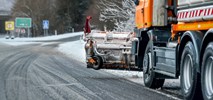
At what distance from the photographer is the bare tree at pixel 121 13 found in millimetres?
28477

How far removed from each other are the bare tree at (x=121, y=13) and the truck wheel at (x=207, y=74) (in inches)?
731

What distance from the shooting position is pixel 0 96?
10688 mm

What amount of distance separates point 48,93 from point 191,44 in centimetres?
344

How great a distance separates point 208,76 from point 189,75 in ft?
3.57

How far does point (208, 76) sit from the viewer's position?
8.54 metres

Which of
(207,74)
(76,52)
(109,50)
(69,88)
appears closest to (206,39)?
(207,74)

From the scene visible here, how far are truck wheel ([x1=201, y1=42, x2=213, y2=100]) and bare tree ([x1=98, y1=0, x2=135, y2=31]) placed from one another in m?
18.6

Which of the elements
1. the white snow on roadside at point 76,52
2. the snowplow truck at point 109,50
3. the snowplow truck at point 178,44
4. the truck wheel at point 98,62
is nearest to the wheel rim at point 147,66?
the snowplow truck at point 178,44

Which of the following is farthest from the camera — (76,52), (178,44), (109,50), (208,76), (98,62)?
(76,52)

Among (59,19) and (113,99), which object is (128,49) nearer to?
(113,99)

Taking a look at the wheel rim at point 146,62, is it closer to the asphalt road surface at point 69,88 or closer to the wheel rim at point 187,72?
the asphalt road surface at point 69,88

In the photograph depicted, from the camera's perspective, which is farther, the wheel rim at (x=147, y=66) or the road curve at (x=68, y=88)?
the wheel rim at (x=147, y=66)

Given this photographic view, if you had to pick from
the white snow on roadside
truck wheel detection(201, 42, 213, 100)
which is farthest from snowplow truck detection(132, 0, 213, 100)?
the white snow on roadside

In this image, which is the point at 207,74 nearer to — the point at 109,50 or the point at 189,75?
the point at 189,75
